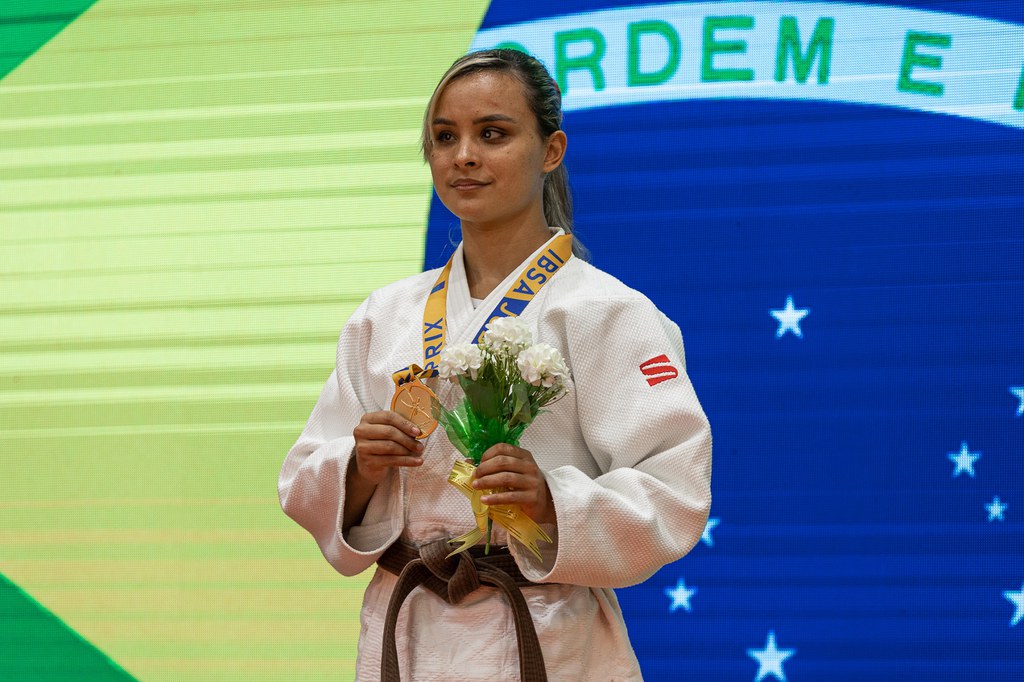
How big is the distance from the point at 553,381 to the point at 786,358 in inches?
46.8

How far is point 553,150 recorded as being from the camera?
1.92 m

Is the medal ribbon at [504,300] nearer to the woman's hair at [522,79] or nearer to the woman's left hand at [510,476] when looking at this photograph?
the woman's hair at [522,79]

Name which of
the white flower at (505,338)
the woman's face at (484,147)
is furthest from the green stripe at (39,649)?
the white flower at (505,338)

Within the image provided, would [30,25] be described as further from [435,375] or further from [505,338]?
[505,338]

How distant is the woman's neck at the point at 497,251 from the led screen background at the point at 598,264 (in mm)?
840

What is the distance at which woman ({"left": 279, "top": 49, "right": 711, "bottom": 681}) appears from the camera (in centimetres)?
162

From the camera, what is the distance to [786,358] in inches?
103

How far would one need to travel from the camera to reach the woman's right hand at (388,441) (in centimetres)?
162

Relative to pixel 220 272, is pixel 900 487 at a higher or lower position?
lower

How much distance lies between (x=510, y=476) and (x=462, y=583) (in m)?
0.23

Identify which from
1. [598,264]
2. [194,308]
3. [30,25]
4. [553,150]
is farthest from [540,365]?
[30,25]

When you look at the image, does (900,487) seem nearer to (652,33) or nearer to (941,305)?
(941,305)

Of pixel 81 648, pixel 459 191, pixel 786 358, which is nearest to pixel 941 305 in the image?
pixel 786 358

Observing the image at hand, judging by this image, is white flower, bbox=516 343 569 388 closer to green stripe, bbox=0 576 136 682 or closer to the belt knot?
the belt knot
